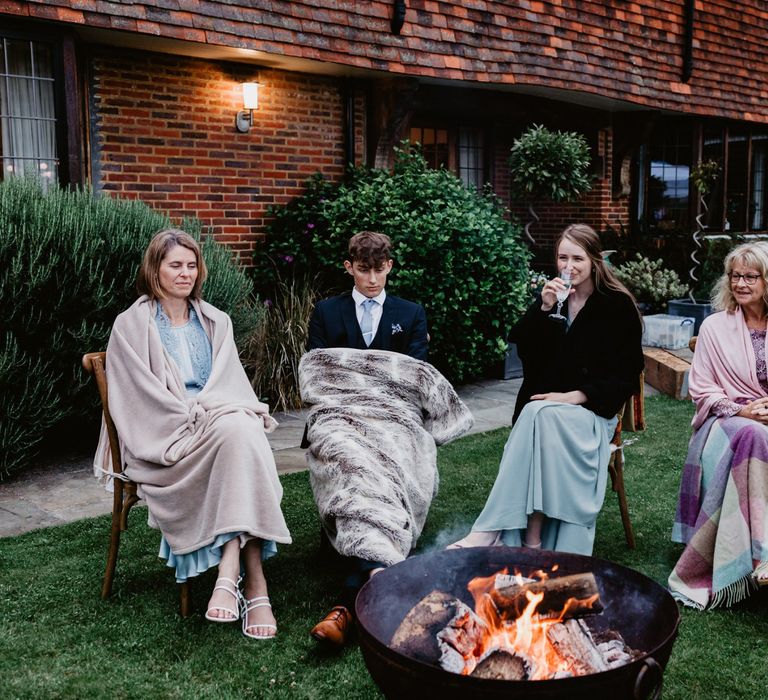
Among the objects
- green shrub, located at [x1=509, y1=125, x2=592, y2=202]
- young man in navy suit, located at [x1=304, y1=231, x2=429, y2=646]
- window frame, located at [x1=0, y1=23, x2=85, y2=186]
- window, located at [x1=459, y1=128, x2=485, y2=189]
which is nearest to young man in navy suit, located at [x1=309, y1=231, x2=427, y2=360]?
young man in navy suit, located at [x1=304, y1=231, x2=429, y2=646]

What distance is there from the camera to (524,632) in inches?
92.0

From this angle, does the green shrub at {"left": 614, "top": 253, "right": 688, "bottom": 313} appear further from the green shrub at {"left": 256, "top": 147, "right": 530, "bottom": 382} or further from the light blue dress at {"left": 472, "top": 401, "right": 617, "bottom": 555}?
the light blue dress at {"left": 472, "top": 401, "right": 617, "bottom": 555}

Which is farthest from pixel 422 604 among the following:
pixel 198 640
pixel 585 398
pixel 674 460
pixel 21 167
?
pixel 21 167

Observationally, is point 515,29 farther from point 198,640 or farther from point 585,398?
point 198,640

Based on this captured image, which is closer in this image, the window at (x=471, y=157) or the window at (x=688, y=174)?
the window at (x=471, y=157)

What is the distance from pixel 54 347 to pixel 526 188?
645cm

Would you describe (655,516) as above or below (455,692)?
below

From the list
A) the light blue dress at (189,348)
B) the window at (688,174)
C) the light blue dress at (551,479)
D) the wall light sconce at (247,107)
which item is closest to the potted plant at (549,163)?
the window at (688,174)

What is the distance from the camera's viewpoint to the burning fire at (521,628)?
220cm

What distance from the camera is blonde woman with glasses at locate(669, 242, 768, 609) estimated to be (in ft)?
11.1

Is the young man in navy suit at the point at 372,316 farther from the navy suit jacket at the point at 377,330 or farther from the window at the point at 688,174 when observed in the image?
the window at the point at 688,174

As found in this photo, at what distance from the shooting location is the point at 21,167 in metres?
6.69

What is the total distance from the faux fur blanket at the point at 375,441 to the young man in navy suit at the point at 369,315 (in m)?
0.15

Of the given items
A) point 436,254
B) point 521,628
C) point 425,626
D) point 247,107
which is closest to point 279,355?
point 436,254
